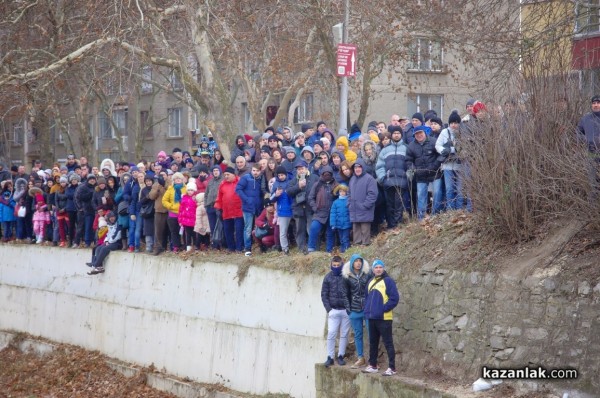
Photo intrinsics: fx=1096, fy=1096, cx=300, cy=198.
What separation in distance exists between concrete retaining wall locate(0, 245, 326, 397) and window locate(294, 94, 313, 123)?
18540 mm

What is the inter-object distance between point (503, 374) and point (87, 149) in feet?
104

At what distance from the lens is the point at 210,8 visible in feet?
86.0

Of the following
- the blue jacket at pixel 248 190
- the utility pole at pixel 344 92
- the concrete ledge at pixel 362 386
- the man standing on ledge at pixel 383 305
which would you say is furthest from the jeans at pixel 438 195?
the utility pole at pixel 344 92

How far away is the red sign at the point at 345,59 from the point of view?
24.1 meters

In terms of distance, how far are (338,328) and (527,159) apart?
416 centimetres

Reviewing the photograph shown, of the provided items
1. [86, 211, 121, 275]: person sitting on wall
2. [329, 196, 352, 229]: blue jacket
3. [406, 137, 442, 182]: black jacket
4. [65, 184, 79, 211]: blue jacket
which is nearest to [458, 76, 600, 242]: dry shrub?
[406, 137, 442, 182]: black jacket

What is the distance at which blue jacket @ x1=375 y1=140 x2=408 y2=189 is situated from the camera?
18547mm

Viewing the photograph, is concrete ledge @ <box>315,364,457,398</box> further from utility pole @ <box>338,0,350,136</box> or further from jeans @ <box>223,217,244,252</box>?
utility pole @ <box>338,0,350,136</box>

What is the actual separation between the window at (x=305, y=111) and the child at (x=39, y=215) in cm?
1803

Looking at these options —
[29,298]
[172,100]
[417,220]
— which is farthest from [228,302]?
[172,100]

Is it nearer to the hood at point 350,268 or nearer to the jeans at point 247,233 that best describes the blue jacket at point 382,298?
the hood at point 350,268

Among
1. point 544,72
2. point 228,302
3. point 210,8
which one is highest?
point 210,8

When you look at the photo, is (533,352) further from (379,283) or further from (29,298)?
(29,298)

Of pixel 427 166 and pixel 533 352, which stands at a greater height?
pixel 427 166
